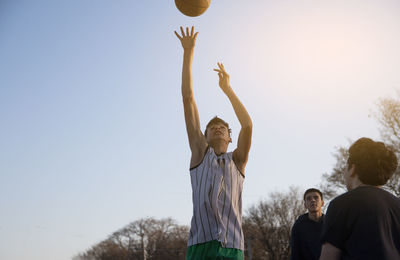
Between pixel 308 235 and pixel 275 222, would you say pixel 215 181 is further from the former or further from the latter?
pixel 275 222

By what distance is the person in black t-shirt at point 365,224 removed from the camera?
2.91m

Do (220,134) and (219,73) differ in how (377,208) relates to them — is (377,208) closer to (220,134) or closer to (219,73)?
(220,134)

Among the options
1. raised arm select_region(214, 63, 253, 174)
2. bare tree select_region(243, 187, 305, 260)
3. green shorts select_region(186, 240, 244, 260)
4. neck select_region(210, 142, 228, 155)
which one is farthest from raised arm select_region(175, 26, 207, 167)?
bare tree select_region(243, 187, 305, 260)

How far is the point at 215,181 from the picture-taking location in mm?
4012

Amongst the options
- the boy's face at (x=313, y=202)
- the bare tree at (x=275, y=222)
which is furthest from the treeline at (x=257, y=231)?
the boy's face at (x=313, y=202)

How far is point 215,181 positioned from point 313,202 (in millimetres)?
Result: 3917

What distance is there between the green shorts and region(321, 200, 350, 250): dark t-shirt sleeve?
1.01 meters

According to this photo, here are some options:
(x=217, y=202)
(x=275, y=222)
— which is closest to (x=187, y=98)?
(x=217, y=202)

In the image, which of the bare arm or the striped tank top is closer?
the bare arm

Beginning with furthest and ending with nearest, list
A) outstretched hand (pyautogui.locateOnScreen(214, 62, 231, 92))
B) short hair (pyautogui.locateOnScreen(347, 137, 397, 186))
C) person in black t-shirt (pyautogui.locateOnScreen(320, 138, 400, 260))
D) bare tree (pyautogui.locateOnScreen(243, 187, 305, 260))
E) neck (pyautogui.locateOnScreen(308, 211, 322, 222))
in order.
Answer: bare tree (pyautogui.locateOnScreen(243, 187, 305, 260)), neck (pyautogui.locateOnScreen(308, 211, 322, 222)), outstretched hand (pyautogui.locateOnScreen(214, 62, 231, 92)), short hair (pyautogui.locateOnScreen(347, 137, 397, 186)), person in black t-shirt (pyautogui.locateOnScreen(320, 138, 400, 260))

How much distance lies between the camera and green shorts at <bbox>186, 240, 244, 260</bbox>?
12.2 feet

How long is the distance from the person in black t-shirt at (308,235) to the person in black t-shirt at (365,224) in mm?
3994

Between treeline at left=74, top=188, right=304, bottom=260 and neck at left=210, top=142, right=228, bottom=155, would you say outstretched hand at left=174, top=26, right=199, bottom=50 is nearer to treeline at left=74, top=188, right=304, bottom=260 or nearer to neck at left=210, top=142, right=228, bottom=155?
neck at left=210, top=142, right=228, bottom=155

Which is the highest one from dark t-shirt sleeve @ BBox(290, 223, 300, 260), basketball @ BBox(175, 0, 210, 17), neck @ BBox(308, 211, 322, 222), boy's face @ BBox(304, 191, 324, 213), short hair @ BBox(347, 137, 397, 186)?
basketball @ BBox(175, 0, 210, 17)
